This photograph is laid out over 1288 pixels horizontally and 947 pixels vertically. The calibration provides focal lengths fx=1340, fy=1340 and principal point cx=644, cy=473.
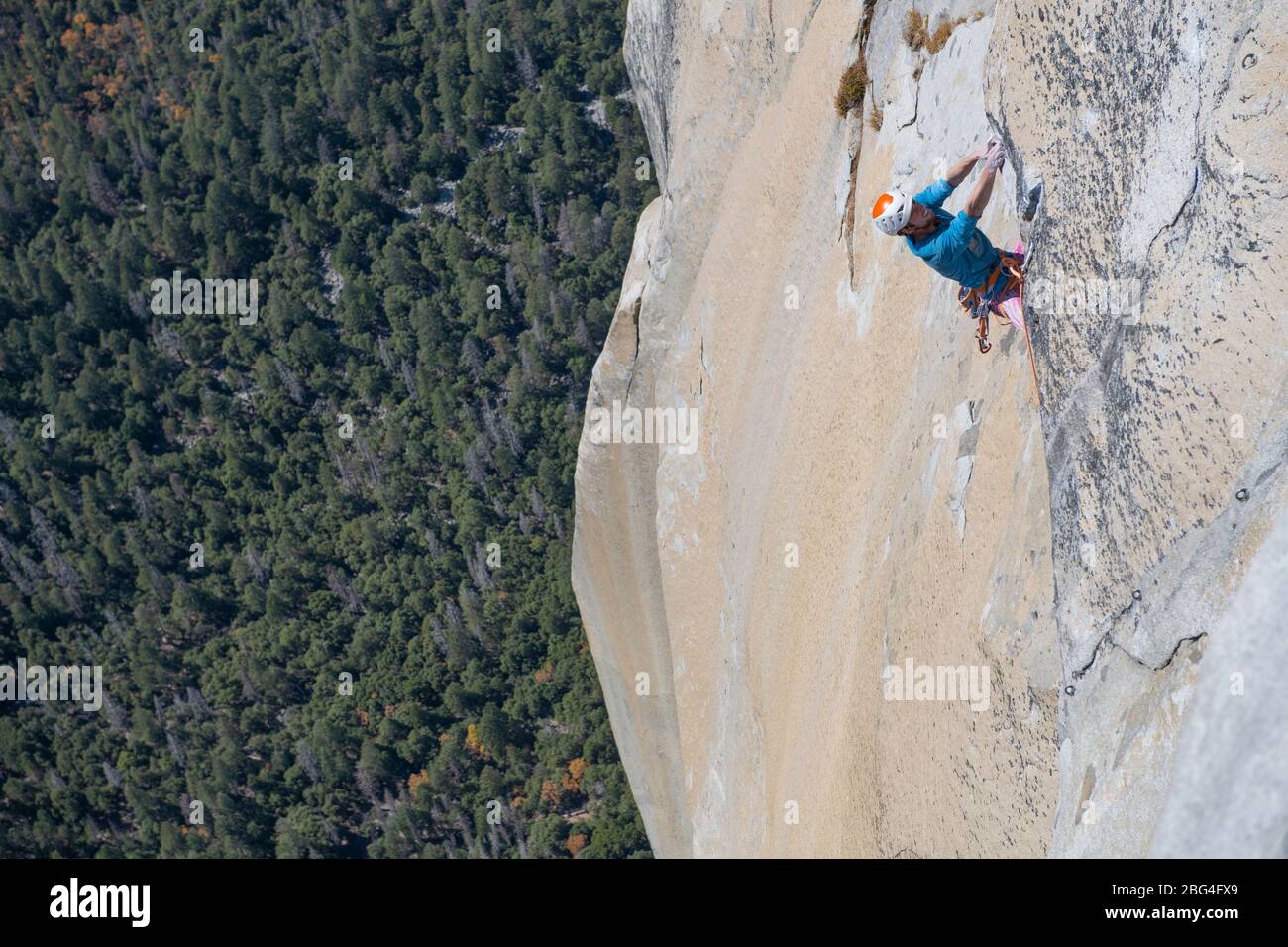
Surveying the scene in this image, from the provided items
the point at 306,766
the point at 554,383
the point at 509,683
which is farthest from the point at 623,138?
the point at 306,766

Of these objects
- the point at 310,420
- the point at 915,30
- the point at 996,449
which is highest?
the point at 310,420

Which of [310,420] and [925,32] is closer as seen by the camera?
[925,32]

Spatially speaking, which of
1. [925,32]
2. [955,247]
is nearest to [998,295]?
[955,247]

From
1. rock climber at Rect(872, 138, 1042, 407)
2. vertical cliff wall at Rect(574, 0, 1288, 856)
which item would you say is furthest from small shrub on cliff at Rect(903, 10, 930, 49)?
rock climber at Rect(872, 138, 1042, 407)

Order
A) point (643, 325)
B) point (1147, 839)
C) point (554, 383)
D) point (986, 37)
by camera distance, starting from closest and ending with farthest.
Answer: point (1147, 839) → point (986, 37) → point (643, 325) → point (554, 383)

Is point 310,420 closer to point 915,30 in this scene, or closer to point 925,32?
point 915,30

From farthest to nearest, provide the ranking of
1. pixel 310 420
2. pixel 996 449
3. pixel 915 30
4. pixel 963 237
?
pixel 310 420, pixel 915 30, pixel 996 449, pixel 963 237

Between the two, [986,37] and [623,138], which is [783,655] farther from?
[623,138]
